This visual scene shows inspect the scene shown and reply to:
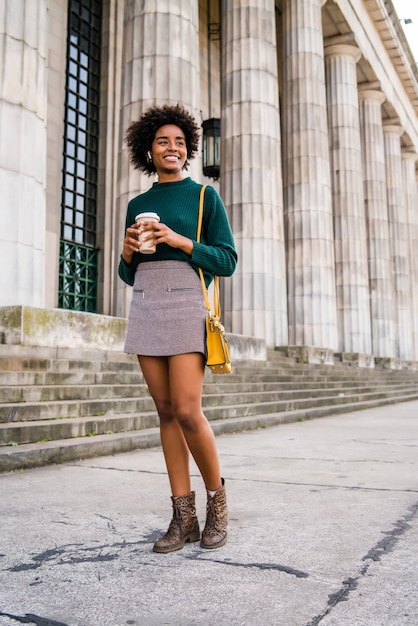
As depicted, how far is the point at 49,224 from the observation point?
16.8 meters

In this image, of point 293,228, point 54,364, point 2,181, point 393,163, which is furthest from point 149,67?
point 393,163

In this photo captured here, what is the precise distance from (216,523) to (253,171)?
14914mm

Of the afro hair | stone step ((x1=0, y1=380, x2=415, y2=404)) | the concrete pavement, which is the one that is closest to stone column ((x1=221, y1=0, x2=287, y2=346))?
stone step ((x1=0, y1=380, x2=415, y2=404))

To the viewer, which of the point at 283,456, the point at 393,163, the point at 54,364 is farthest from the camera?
the point at 393,163

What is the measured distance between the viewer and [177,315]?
2.79m

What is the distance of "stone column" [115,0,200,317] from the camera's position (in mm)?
12359

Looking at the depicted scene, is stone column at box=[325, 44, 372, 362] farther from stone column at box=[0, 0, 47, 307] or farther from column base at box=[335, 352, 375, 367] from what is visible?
stone column at box=[0, 0, 47, 307]

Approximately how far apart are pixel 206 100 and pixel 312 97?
6.17 m

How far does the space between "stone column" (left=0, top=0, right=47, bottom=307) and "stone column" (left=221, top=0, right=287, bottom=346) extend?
815cm

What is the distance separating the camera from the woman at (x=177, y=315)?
2.74m

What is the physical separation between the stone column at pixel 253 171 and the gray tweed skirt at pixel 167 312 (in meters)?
13.6

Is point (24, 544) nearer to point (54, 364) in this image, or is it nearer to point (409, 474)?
point (409, 474)

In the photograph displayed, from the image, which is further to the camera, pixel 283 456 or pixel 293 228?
pixel 293 228

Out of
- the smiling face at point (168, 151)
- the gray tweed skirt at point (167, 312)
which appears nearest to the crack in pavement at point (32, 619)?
the gray tweed skirt at point (167, 312)
